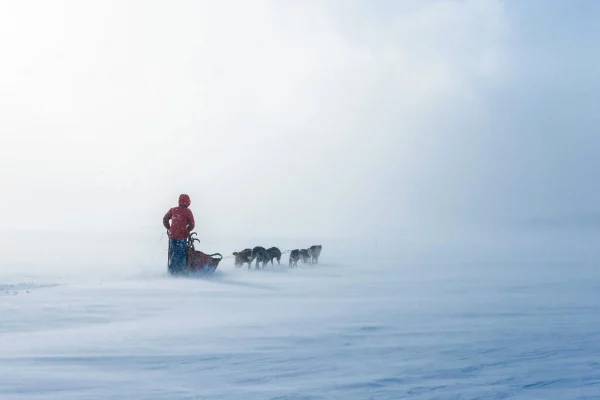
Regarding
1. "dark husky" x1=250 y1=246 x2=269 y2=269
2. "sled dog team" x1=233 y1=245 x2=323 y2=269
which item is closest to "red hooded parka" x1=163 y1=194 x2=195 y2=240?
"sled dog team" x1=233 y1=245 x2=323 y2=269

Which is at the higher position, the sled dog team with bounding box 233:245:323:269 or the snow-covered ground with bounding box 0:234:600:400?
the sled dog team with bounding box 233:245:323:269

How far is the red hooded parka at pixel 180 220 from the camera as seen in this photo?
1223 centimetres

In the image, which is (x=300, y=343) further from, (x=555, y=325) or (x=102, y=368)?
(x=555, y=325)

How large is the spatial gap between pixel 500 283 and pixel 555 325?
15.8 ft

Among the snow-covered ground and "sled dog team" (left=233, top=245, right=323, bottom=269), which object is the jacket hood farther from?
"sled dog team" (left=233, top=245, right=323, bottom=269)

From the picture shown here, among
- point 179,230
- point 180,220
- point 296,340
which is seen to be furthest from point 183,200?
point 296,340

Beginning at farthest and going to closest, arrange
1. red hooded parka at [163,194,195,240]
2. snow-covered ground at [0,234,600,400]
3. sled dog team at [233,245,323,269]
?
sled dog team at [233,245,323,269] → red hooded parka at [163,194,195,240] → snow-covered ground at [0,234,600,400]

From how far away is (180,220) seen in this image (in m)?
12.3

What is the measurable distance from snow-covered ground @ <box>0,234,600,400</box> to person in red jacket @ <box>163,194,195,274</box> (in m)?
1.04

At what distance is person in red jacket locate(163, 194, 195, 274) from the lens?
1223cm

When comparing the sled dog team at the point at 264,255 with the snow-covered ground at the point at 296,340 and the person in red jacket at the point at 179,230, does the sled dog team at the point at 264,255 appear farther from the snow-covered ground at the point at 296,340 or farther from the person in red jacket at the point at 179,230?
the snow-covered ground at the point at 296,340

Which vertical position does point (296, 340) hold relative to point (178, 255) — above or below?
below

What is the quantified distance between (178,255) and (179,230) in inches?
20.3

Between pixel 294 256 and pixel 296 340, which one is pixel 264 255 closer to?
pixel 294 256
